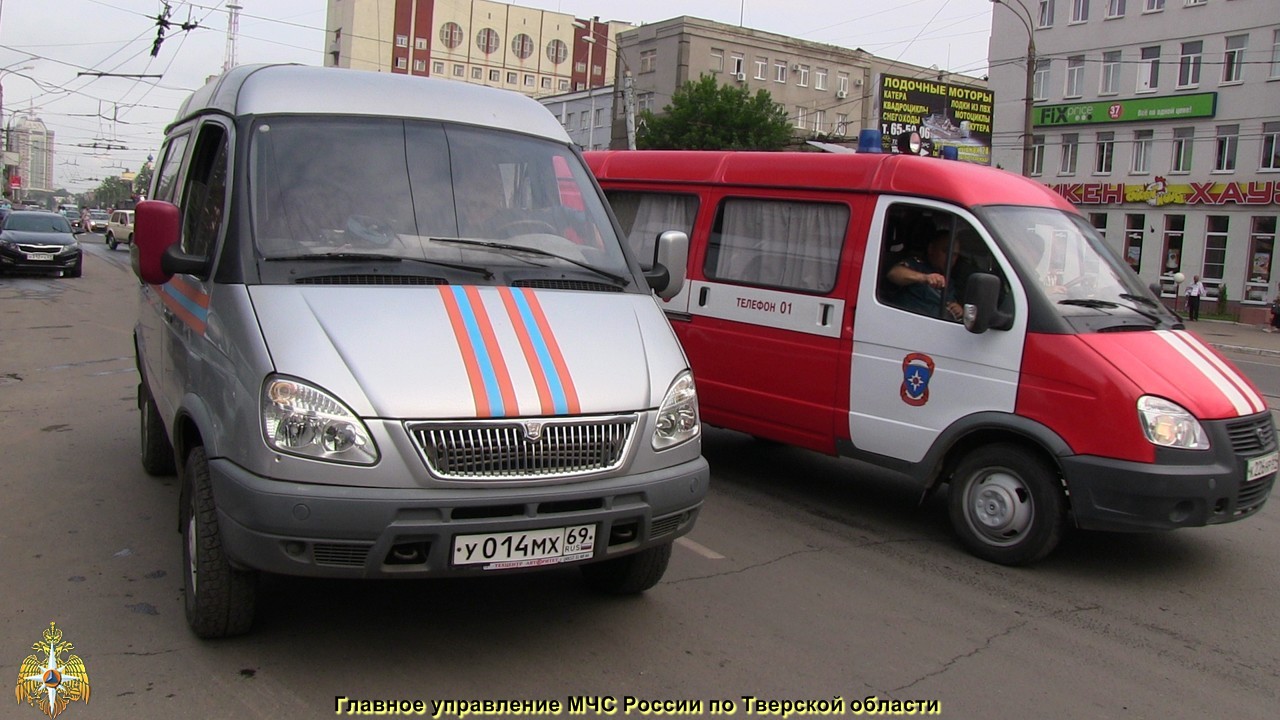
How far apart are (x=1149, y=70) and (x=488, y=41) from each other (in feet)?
226

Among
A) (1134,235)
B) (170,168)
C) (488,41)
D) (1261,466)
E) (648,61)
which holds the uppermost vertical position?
(488,41)

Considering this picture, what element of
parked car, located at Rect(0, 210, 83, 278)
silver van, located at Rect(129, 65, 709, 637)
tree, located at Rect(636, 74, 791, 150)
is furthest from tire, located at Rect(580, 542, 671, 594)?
tree, located at Rect(636, 74, 791, 150)

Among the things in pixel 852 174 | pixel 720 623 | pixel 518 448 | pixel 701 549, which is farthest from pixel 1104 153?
pixel 518 448

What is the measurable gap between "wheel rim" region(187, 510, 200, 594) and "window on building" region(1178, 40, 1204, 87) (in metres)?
43.5

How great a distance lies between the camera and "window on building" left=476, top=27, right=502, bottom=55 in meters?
97.3

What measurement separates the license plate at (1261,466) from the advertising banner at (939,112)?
28616 mm

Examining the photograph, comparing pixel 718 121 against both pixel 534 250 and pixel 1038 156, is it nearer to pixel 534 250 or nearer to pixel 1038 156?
pixel 1038 156

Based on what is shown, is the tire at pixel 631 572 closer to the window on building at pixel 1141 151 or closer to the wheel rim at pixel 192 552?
the wheel rim at pixel 192 552

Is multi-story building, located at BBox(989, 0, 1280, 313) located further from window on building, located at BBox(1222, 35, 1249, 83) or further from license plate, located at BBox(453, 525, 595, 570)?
license plate, located at BBox(453, 525, 595, 570)

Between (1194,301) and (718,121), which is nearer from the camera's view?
(1194,301)

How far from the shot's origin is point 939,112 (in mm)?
35188

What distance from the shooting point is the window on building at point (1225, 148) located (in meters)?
38.4

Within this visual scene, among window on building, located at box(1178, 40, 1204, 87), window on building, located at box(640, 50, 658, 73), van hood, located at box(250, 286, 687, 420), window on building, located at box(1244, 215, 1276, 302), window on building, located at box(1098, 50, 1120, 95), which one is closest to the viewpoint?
van hood, located at box(250, 286, 687, 420)

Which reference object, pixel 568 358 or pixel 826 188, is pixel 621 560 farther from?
pixel 826 188
